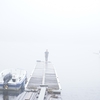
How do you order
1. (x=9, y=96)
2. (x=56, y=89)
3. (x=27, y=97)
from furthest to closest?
(x=9, y=96), (x=56, y=89), (x=27, y=97)

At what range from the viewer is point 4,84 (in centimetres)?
2264

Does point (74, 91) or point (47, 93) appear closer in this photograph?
point (47, 93)

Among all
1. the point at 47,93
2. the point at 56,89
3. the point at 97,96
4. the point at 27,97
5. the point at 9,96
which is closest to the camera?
the point at 27,97

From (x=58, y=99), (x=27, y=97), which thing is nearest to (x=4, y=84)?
(x=27, y=97)

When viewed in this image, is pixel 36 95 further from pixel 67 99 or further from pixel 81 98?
pixel 81 98

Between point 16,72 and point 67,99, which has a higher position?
point 16,72

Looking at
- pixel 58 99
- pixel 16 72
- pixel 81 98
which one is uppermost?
pixel 16 72

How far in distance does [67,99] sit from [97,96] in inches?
220

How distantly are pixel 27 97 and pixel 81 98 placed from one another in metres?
12.1

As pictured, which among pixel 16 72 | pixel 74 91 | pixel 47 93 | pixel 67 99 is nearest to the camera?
pixel 47 93

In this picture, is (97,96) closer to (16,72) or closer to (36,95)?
(36,95)

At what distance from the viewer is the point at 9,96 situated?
2234cm

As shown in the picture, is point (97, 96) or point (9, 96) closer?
point (9, 96)

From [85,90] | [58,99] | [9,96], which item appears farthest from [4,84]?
[85,90]
